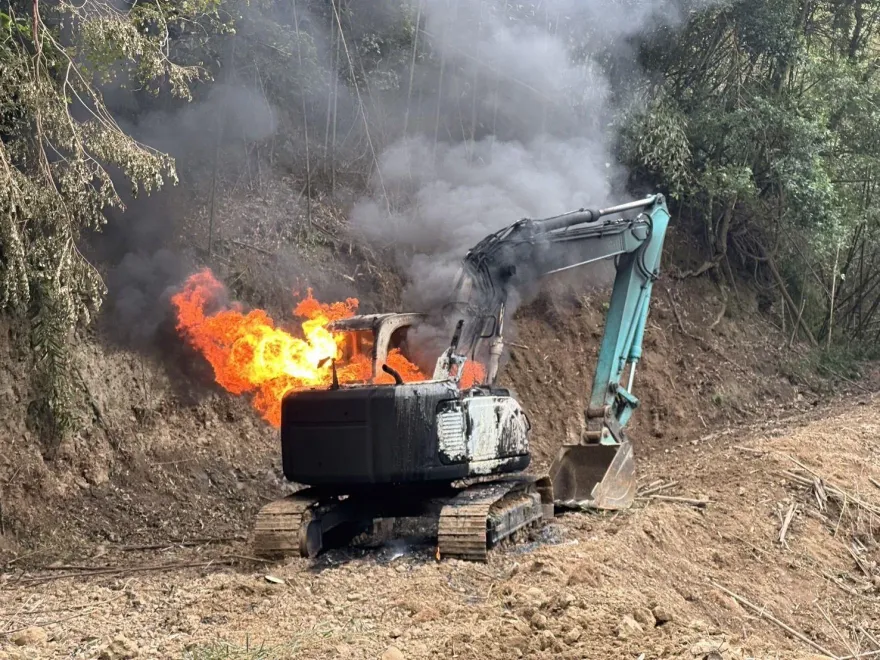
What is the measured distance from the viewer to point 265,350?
9.32m

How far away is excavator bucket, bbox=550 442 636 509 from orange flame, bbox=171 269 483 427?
1.62 metres

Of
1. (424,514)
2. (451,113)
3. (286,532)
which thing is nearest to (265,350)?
(286,532)

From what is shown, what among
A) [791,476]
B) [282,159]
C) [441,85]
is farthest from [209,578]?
[441,85]

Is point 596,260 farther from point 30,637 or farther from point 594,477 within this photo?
point 30,637

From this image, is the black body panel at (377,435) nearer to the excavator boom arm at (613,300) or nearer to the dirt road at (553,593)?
the dirt road at (553,593)

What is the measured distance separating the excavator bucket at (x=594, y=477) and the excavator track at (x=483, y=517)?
0.75 metres

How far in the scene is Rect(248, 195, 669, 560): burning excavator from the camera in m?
7.64

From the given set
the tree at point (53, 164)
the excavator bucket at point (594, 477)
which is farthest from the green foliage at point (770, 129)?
the tree at point (53, 164)

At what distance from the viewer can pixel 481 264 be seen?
29.7 feet

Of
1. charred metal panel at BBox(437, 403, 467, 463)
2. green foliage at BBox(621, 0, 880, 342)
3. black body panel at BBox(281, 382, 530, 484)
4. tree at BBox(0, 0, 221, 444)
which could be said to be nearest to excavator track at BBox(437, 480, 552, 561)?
black body panel at BBox(281, 382, 530, 484)

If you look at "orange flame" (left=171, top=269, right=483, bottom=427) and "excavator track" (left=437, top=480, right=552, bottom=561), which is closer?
"excavator track" (left=437, top=480, right=552, bottom=561)

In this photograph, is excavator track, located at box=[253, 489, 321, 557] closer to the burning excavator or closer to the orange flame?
the burning excavator

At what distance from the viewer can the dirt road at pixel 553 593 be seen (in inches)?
218

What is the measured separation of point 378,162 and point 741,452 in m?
7.21
